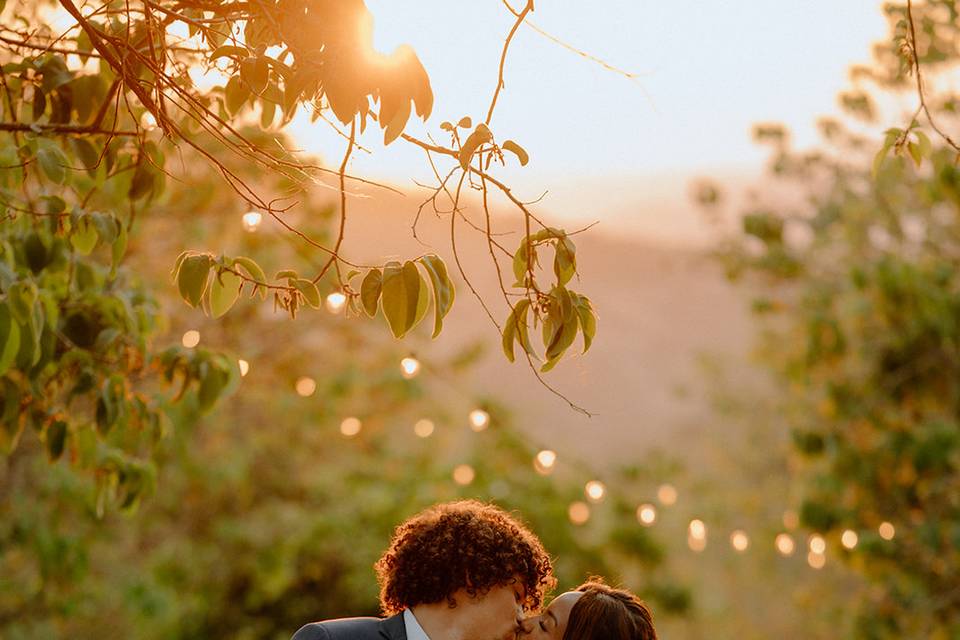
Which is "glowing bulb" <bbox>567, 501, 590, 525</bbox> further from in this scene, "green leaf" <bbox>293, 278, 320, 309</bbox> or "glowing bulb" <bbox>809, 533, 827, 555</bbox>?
"green leaf" <bbox>293, 278, 320, 309</bbox>

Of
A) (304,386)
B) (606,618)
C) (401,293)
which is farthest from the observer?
(304,386)

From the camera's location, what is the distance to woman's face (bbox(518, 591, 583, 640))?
9.55 feet

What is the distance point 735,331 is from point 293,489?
80.0 feet

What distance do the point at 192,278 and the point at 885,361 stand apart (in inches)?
301

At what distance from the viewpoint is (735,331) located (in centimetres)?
3378

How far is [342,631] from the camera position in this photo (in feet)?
9.02

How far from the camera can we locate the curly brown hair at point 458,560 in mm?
2746

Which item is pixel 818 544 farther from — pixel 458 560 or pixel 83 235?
pixel 83 235

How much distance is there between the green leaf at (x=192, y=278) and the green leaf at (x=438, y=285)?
16.6 inches

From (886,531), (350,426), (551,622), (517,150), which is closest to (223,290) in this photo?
(517,150)

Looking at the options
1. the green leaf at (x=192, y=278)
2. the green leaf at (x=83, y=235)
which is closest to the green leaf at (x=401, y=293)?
the green leaf at (x=192, y=278)

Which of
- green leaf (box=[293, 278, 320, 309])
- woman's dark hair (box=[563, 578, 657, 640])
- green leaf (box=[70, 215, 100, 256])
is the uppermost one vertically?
green leaf (box=[70, 215, 100, 256])

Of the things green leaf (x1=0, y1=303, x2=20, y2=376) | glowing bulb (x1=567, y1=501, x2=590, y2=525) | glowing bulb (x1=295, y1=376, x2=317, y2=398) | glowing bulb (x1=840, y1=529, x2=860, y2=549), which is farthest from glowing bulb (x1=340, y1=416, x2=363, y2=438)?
Answer: green leaf (x1=0, y1=303, x2=20, y2=376)

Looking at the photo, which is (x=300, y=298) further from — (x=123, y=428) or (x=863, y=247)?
Answer: (x=863, y=247)
